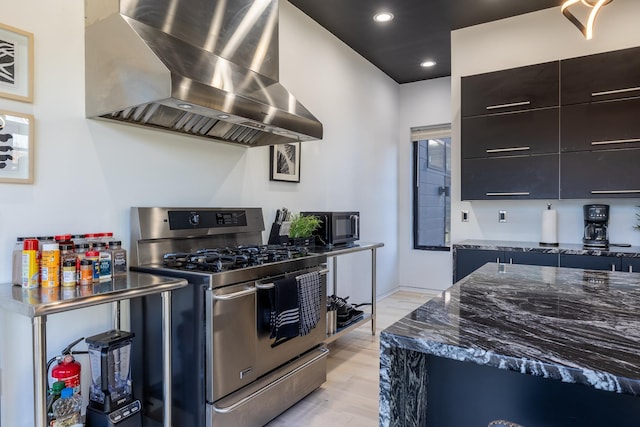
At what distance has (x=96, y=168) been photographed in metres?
1.99

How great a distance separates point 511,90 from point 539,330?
10.3 ft

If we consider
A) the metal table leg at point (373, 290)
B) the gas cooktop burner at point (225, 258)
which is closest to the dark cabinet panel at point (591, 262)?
the metal table leg at point (373, 290)

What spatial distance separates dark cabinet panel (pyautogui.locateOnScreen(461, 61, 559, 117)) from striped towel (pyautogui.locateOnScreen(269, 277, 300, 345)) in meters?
2.61

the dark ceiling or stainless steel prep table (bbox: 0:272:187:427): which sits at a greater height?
the dark ceiling

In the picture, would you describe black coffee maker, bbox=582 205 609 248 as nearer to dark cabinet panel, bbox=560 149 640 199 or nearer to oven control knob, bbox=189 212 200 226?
dark cabinet panel, bbox=560 149 640 199

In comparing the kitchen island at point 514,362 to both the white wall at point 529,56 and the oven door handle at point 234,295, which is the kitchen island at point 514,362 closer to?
the oven door handle at point 234,295


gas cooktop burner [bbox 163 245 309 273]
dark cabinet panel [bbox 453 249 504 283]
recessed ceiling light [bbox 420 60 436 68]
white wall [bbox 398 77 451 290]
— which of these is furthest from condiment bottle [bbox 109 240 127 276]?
white wall [bbox 398 77 451 290]

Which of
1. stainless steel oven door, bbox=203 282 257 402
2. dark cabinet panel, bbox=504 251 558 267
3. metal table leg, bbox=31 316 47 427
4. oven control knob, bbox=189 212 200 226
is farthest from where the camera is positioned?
dark cabinet panel, bbox=504 251 558 267

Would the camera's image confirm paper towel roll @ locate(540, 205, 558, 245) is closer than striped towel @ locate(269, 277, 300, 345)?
No

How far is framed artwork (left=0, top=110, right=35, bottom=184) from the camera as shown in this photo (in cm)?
165

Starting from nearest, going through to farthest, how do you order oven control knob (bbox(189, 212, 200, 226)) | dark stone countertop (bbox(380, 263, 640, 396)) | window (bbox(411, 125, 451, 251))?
1. dark stone countertop (bbox(380, 263, 640, 396))
2. oven control knob (bbox(189, 212, 200, 226))
3. window (bbox(411, 125, 451, 251))

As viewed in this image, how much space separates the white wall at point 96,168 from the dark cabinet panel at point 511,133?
4.49 feet

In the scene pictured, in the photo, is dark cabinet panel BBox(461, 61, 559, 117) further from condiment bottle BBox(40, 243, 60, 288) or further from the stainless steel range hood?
condiment bottle BBox(40, 243, 60, 288)

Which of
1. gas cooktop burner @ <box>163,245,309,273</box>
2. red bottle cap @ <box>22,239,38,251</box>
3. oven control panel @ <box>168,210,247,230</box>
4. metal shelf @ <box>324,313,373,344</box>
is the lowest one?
metal shelf @ <box>324,313,373,344</box>
